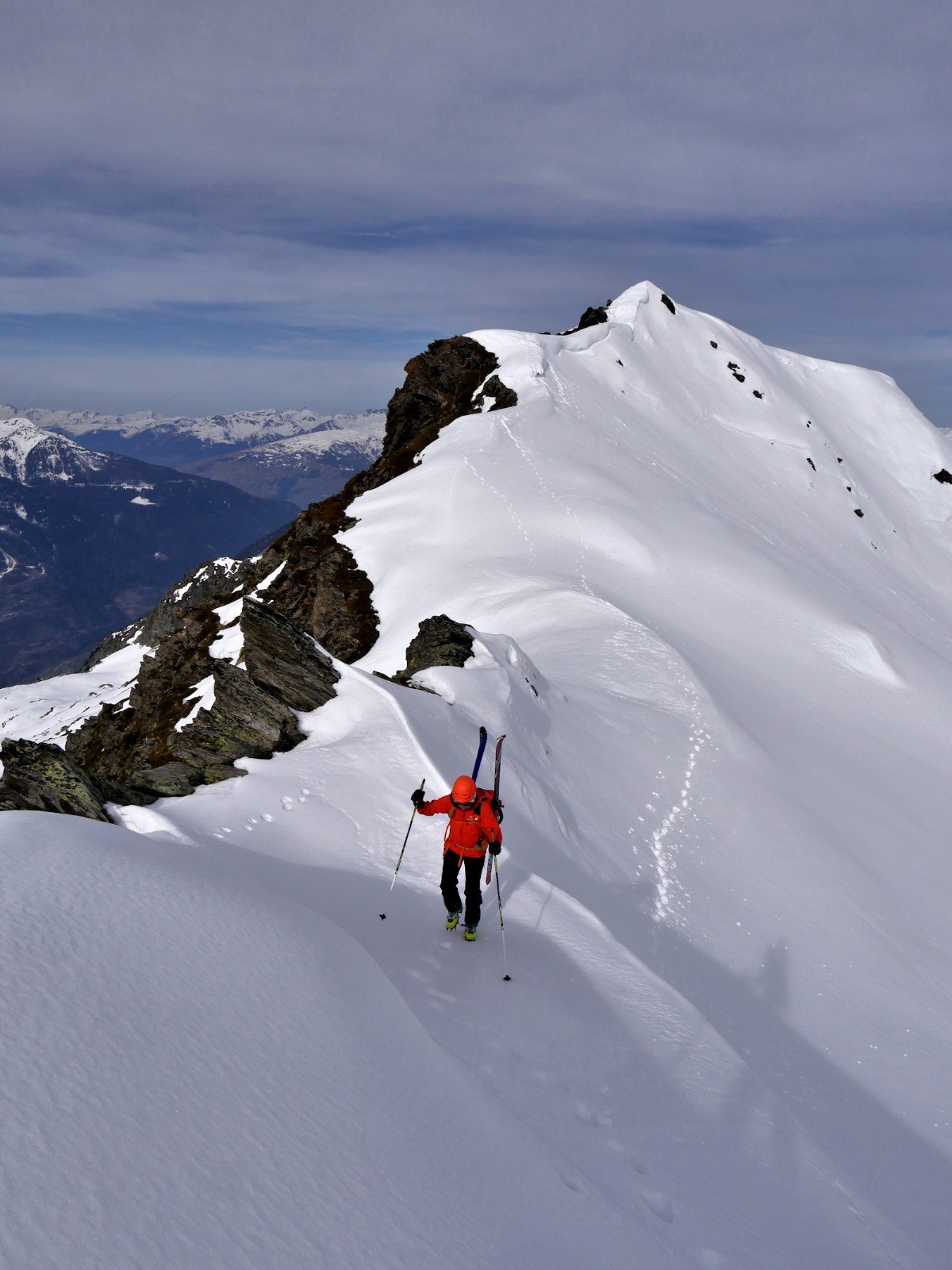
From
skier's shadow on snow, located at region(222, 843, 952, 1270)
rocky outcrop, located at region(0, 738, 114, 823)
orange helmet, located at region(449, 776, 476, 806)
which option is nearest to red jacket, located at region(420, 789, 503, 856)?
orange helmet, located at region(449, 776, 476, 806)

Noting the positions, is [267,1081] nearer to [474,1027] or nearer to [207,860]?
[474,1027]

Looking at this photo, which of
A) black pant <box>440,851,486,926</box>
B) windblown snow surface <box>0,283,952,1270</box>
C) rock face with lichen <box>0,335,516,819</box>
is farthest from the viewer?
rock face with lichen <box>0,335,516,819</box>

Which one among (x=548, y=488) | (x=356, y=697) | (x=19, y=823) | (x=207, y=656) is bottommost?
(x=207, y=656)

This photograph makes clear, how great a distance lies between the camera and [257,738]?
1376cm

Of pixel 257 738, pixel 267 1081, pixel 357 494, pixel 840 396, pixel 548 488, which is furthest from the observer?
pixel 840 396

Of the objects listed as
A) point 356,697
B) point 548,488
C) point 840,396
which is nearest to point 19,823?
point 356,697

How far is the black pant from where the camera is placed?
29.2 ft

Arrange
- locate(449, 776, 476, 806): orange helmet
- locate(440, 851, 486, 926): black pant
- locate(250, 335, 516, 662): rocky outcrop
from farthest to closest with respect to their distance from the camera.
→ 1. locate(250, 335, 516, 662): rocky outcrop
2. locate(449, 776, 476, 806): orange helmet
3. locate(440, 851, 486, 926): black pant

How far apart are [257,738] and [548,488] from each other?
30.8 metres

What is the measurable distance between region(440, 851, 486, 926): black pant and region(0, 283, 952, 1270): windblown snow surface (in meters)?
0.41

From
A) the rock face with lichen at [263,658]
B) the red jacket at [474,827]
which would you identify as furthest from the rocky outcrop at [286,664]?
the red jacket at [474,827]

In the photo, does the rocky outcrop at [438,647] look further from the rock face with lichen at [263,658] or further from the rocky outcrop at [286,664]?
the rocky outcrop at [286,664]

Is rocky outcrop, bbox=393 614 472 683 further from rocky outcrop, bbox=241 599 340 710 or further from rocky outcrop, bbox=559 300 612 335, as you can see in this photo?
rocky outcrop, bbox=559 300 612 335

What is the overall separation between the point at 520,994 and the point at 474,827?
2.01m
